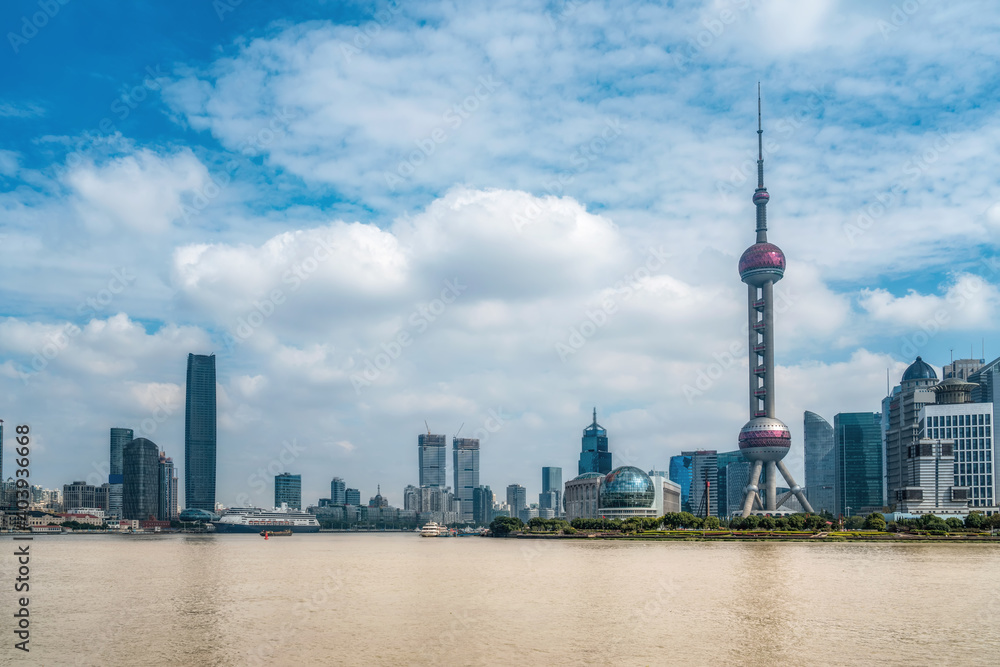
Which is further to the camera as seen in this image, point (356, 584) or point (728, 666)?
point (356, 584)

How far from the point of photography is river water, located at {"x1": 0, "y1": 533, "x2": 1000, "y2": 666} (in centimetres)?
4884

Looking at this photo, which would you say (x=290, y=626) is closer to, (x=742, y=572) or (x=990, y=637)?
(x=990, y=637)

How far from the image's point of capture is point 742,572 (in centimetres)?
9794

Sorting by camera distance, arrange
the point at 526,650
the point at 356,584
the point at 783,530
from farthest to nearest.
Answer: the point at 783,530 < the point at 356,584 < the point at 526,650

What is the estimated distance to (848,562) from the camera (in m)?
114

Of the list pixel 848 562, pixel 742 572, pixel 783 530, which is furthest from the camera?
pixel 783 530

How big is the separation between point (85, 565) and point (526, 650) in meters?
101

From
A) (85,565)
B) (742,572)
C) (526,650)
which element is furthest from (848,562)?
(85,565)

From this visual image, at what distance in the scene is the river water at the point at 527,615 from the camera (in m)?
48.8

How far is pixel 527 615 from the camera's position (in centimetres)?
6306

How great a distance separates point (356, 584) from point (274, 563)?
148ft

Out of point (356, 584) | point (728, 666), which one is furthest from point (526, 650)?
point (356, 584)

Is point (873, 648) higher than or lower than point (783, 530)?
higher

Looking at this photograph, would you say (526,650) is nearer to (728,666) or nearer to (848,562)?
(728,666)
